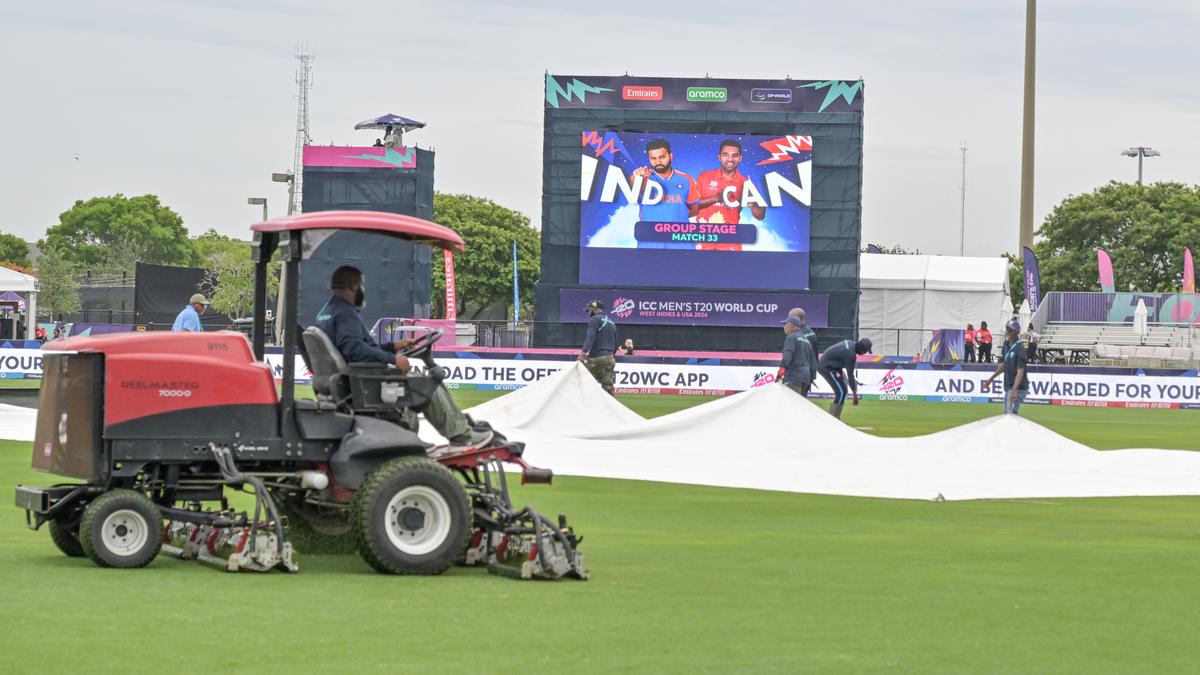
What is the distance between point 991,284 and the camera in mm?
74938

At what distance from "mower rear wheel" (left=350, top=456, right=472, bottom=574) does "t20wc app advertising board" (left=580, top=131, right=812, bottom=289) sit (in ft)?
147

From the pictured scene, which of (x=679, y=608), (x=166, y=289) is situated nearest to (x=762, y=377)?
(x=679, y=608)

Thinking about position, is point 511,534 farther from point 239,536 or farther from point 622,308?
point 622,308

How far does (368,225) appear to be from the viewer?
1060 centimetres

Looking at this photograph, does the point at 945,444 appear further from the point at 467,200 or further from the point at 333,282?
the point at 467,200

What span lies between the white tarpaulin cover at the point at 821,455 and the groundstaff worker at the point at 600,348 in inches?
175

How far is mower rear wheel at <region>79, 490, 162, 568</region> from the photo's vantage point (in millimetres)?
10078

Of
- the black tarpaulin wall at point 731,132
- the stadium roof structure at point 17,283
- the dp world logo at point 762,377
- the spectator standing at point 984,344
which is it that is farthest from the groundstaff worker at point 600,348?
the stadium roof structure at point 17,283

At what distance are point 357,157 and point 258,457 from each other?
53771 mm

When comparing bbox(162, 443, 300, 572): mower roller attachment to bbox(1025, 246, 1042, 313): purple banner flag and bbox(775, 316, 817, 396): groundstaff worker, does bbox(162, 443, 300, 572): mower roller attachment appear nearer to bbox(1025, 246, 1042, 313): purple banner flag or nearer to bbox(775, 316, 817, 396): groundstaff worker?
bbox(775, 316, 817, 396): groundstaff worker

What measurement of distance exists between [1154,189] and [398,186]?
54.5 meters

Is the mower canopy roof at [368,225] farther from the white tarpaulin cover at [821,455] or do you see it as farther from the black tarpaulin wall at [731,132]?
the black tarpaulin wall at [731,132]

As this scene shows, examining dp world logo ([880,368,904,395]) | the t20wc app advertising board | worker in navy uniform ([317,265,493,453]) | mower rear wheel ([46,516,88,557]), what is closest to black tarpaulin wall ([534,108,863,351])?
the t20wc app advertising board

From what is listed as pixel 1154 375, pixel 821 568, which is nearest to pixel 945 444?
pixel 821 568
